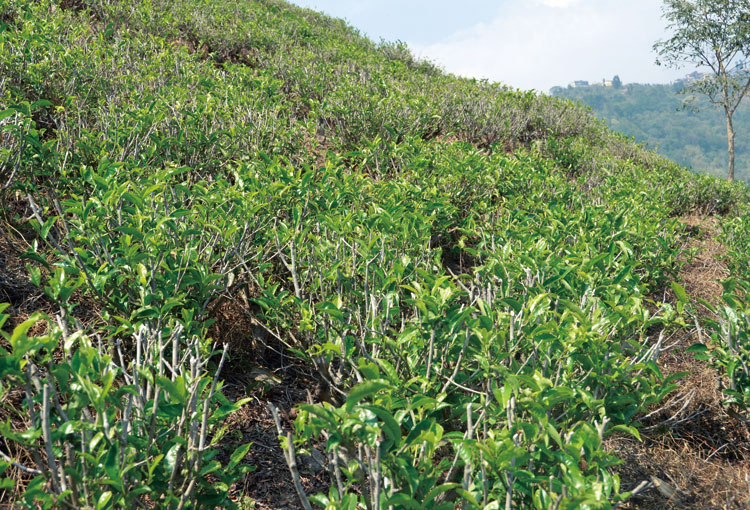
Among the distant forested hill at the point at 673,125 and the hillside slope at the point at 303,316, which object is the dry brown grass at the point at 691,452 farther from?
the distant forested hill at the point at 673,125

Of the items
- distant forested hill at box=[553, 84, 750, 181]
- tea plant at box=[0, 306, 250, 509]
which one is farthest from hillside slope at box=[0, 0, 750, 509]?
distant forested hill at box=[553, 84, 750, 181]

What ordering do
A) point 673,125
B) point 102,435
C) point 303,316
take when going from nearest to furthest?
point 102,435, point 303,316, point 673,125

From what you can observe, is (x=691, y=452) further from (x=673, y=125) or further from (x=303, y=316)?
(x=673, y=125)

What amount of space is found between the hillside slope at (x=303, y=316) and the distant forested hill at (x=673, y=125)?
120407 millimetres

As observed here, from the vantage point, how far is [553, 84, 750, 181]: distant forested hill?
121 meters

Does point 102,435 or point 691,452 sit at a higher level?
point 102,435

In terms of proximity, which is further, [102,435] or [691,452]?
[691,452]

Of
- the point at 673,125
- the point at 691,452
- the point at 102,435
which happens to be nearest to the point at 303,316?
the point at 102,435

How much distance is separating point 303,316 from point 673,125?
546 ft

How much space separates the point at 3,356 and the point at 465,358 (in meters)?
1.51

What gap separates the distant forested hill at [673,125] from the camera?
12069cm

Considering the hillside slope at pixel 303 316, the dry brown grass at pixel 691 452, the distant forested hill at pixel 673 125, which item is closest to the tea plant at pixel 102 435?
the hillside slope at pixel 303 316

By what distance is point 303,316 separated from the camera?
6.88ft

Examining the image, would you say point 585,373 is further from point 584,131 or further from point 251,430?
point 584,131
